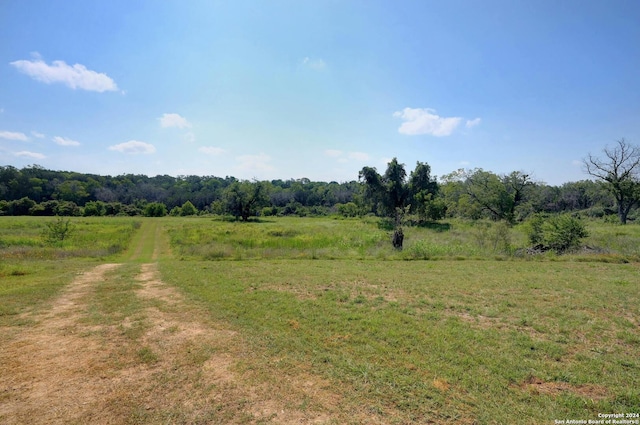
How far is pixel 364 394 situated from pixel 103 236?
126 feet

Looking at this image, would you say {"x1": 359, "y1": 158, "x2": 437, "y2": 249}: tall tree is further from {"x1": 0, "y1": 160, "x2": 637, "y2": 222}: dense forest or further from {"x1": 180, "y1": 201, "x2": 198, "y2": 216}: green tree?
{"x1": 180, "y1": 201, "x2": 198, "y2": 216}: green tree

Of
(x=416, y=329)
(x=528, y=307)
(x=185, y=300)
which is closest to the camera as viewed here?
(x=416, y=329)

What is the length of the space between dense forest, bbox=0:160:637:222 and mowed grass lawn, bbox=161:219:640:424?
78.2ft

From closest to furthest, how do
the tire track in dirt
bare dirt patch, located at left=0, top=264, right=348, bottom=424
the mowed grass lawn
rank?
1. bare dirt patch, located at left=0, top=264, right=348, bottom=424
2. the tire track in dirt
3. the mowed grass lawn

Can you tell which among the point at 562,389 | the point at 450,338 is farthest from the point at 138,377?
the point at 562,389

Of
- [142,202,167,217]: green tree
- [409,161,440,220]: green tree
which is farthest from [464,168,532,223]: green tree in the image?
[142,202,167,217]: green tree

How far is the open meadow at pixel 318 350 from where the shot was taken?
13.6 feet

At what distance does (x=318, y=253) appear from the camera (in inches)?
856

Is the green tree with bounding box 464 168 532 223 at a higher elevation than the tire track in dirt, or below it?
higher

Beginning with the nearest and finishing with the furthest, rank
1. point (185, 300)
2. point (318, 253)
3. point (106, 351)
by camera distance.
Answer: point (106, 351)
point (185, 300)
point (318, 253)

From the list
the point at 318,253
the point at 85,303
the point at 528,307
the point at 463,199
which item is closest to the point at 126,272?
the point at 85,303

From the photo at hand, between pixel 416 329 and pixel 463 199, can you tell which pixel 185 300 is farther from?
pixel 463 199

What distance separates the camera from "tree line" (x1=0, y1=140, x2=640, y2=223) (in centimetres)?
4822

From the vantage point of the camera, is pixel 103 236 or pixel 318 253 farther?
pixel 103 236
